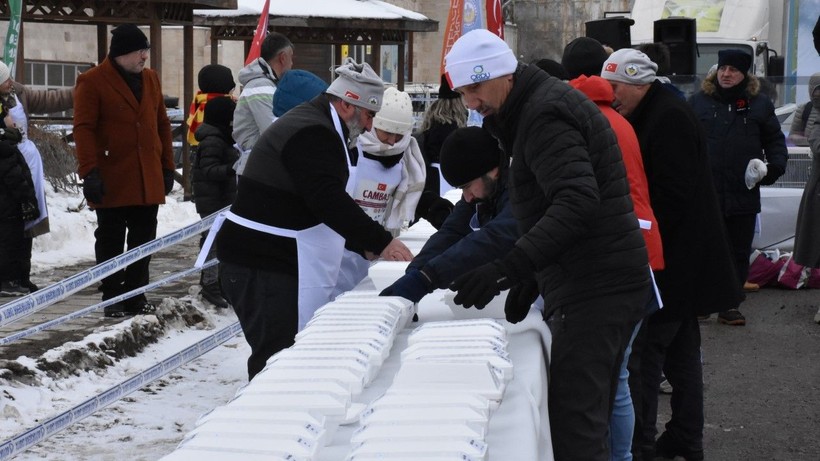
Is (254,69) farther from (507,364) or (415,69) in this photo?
(415,69)

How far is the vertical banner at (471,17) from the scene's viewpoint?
486 inches

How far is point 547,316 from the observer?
145 inches

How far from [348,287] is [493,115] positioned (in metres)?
1.53

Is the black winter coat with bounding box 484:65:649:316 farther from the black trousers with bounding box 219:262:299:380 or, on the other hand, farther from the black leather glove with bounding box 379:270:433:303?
the black trousers with bounding box 219:262:299:380

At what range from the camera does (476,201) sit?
4.16 meters

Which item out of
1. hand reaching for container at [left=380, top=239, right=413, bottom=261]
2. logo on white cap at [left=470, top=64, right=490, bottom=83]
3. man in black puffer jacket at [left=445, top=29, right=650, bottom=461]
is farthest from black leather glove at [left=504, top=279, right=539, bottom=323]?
hand reaching for container at [left=380, top=239, right=413, bottom=261]

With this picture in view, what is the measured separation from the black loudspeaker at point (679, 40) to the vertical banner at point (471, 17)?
2444 mm

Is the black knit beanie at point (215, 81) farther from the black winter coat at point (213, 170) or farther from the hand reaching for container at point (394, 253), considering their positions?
the hand reaching for container at point (394, 253)

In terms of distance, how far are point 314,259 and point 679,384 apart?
174 centimetres

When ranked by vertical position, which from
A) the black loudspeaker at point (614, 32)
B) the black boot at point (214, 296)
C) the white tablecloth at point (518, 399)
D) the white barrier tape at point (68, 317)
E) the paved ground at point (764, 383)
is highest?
the black loudspeaker at point (614, 32)

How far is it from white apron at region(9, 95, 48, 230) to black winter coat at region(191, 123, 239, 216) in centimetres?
123

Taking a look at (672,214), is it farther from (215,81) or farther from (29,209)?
(29,209)

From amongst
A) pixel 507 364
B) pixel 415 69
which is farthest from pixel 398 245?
pixel 415 69

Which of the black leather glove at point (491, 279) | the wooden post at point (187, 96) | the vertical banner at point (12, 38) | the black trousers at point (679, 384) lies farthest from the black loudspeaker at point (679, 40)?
Result: the black leather glove at point (491, 279)
